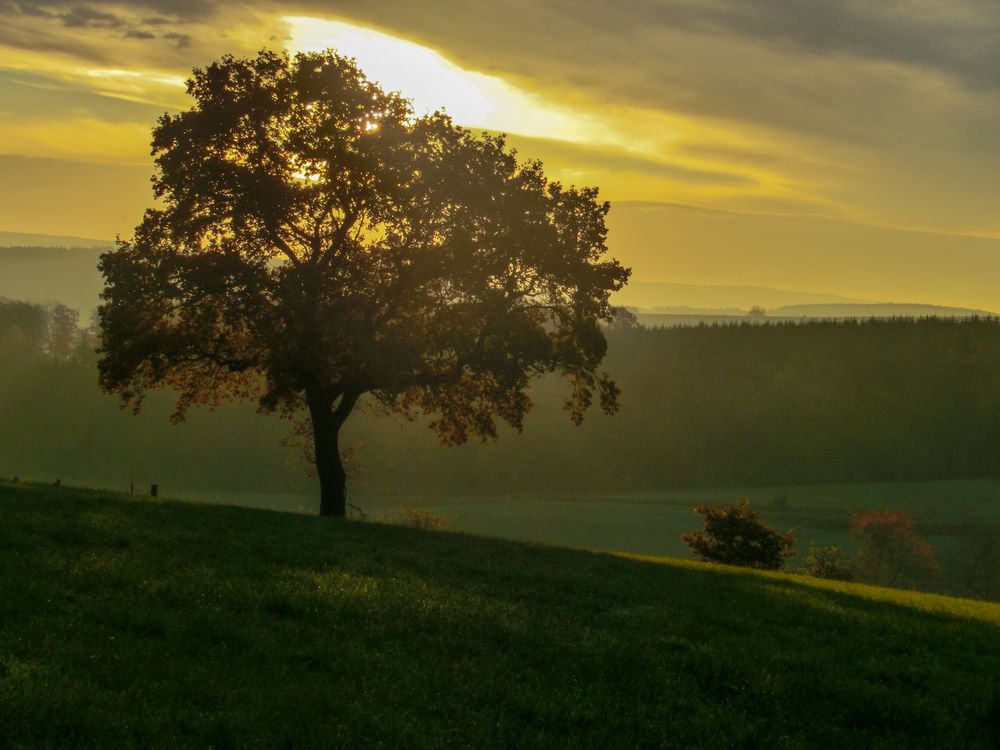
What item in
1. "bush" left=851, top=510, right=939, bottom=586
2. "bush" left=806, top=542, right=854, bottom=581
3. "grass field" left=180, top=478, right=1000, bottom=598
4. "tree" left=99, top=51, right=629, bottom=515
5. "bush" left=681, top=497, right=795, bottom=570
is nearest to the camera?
"tree" left=99, top=51, right=629, bottom=515

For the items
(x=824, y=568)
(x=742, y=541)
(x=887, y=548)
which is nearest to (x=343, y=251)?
(x=742, y=541)

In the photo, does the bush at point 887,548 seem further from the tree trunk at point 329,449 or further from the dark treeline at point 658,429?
the dark treeline at point 658,429

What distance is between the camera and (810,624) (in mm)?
19484

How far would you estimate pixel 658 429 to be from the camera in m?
170

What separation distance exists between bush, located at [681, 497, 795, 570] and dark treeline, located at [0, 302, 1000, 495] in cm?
8441

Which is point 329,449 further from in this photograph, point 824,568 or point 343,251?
point 824,568

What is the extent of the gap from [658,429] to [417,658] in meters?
159

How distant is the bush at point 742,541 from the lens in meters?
51.8

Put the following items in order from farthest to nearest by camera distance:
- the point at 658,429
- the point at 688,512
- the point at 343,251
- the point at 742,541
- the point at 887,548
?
the point at 658,429 → the point at 688,512 → the point at 887,548 → the point at 742,541 → the point at 343,251

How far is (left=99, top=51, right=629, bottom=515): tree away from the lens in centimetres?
3700

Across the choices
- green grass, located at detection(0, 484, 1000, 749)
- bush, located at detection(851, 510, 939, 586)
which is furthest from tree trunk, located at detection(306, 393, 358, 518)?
bush, located at detection(851, 510, 939, 586)

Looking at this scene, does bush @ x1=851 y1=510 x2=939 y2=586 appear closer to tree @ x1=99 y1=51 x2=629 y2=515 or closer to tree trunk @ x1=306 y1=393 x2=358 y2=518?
tree @ x1=99 y1=51 x2=629 y2=515

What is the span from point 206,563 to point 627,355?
Answer: 579 ft

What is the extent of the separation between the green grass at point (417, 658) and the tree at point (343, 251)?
15739 millimetres
